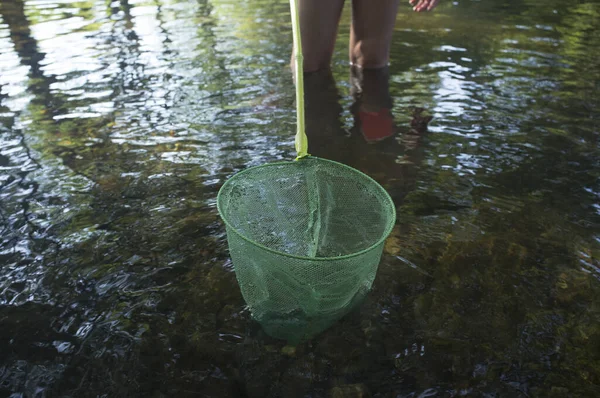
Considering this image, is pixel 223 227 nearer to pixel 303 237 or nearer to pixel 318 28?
pixel 303 237

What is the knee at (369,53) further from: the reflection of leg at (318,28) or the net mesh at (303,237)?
the net mesh at (303,237)

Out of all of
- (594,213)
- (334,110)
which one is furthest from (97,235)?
(594,213)

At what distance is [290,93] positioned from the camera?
4.84 metres

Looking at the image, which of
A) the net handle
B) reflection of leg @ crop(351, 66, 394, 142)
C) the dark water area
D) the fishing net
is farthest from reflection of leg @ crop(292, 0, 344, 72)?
the net handle

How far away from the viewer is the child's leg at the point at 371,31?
4332 mm

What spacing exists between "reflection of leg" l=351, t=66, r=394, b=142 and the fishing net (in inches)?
60.5

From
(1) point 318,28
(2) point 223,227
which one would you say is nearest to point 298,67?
(2) point 223,227

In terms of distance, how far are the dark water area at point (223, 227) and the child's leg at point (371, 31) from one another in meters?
0.26

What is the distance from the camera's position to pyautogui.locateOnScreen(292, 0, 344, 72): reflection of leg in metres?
4.10

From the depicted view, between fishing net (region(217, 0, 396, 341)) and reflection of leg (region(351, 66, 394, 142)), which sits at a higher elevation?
fishing net (region(217, 0, 396, 341))

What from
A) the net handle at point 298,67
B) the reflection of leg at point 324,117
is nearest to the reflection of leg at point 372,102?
the reflection of leg at point 324,117

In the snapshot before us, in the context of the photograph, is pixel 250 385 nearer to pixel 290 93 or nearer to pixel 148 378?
pixel 148 378

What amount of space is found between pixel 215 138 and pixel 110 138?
85 cm

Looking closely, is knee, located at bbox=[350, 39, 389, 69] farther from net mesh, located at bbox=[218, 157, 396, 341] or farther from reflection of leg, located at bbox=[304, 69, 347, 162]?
net mesh, located at bbox=[218, 157, 396, 341]
